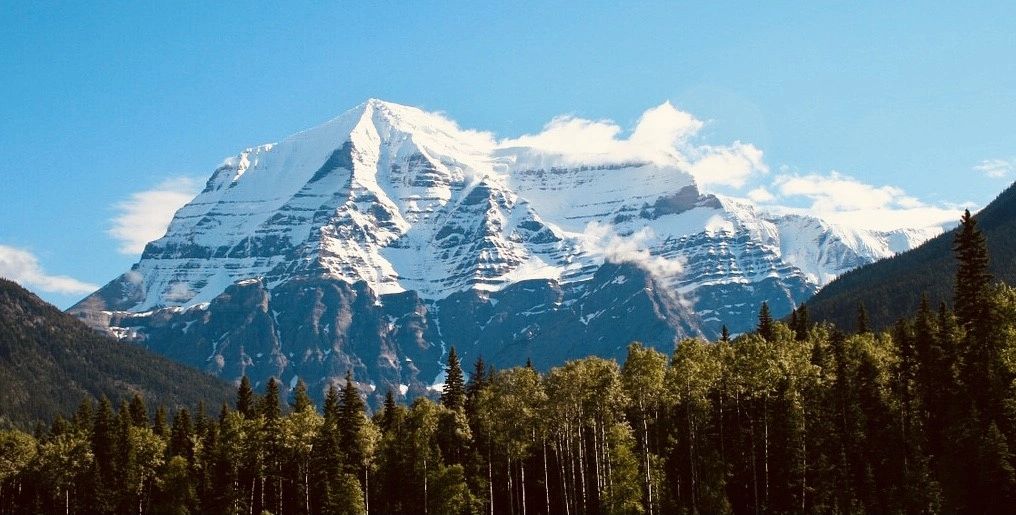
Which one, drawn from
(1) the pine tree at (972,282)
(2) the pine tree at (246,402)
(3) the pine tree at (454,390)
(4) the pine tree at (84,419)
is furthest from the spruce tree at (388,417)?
(1) the pine tree at (972,282)

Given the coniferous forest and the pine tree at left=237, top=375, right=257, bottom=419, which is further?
the pine tree at left=237, top=375, right=257, bottom=419

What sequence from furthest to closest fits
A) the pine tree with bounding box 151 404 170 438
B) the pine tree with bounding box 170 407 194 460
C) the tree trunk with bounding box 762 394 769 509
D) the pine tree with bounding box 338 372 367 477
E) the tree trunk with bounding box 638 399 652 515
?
the pine tree with bounding box 151 404 170 438
the pine tree with bounding box 170 407 194 460
the pine tree with bounding box 338 372 367 477
the tree trunk with bounding box 762 394 769 509
the tree trunk with bounding box 638 399 652 515

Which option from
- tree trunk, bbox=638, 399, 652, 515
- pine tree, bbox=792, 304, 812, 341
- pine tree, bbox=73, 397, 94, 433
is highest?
pine tree, bbox=792, 304, 812, 341

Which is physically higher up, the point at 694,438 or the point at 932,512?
the point at 694,438

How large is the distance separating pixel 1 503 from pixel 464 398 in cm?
6693

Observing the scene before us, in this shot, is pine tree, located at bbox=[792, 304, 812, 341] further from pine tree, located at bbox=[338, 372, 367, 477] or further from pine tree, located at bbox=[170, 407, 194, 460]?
pine tree, located at bbox=[170, 407, 194, 460]

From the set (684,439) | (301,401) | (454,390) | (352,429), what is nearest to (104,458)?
(301,401)

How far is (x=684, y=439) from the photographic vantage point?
124 metres

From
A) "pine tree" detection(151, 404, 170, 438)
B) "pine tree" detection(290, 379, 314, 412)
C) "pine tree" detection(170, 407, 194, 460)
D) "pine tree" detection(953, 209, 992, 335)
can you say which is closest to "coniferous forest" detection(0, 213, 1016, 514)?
"pine tree" detection(953, 209, 992, 335)

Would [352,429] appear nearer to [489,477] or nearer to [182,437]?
[489,477]

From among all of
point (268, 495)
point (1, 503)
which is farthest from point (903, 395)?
point (1, 503)

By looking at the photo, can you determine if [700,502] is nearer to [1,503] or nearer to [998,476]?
[998,476]

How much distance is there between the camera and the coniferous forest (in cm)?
11025

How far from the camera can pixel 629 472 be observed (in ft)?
353
